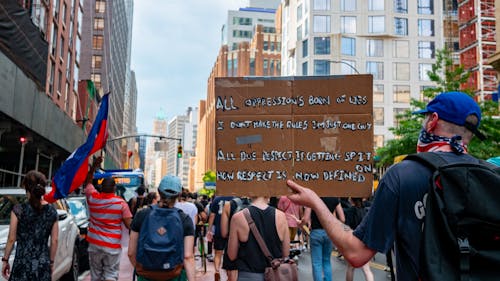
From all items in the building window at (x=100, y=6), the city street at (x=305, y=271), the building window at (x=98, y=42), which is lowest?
the city street at (x=305, y=271)

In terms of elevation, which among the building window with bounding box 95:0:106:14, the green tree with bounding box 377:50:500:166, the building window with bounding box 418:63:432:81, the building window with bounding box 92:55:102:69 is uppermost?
the building window with bounding box 95:0:106:14

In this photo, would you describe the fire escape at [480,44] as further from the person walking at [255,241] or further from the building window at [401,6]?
the person walking at [255,241]

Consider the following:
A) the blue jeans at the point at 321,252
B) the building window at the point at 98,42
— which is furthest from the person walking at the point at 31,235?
the building window at the point at 98,42

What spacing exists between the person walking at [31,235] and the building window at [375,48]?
61.8 meters

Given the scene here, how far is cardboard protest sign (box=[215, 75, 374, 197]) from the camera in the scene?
10.8ft

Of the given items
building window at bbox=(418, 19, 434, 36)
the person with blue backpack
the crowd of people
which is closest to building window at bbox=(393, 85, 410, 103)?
building window at bbox=(418, 19, 434, 36)

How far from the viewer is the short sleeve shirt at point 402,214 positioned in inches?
91.4

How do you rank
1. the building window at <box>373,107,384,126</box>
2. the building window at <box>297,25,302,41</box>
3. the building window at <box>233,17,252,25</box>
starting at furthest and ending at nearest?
the building window at <box>233,17,252,25</box>
the building window at <box>297,25,302,41</box>
the building window at <box>373,107,384,126</box>

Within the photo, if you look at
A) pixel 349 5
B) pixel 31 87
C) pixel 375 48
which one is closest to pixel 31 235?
pixel 31 87

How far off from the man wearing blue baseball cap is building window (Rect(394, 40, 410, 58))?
6464cm

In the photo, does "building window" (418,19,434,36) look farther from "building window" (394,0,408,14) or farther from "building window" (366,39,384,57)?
"building window" (366,39,384,57)

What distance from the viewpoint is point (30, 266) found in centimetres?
573

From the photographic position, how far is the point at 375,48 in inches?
2520

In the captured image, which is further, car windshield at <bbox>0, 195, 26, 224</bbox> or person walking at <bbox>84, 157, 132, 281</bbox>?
car windshield at <bbox>0, 195, 26, 224</bbox>
